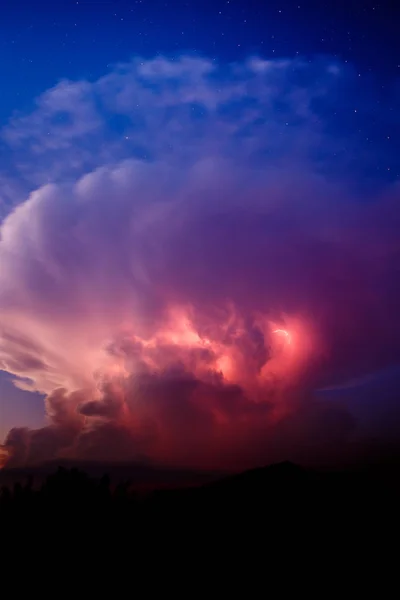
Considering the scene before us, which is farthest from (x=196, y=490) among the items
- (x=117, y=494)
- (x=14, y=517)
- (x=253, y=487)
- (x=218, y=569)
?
(x=14, y=517)

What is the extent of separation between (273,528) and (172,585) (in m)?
11.6

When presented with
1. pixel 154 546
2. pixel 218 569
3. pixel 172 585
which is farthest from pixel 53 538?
pixel 218 569

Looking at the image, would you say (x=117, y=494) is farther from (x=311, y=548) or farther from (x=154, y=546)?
(x=311, y=548)

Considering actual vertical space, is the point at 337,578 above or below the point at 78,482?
below

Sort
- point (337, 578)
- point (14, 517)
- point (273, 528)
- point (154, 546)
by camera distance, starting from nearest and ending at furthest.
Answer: point (337, 578)
point (154, 546)
point (273, 528)
point (14, 517)

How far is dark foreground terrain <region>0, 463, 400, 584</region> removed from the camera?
33.3 meters

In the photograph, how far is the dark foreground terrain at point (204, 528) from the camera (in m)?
33.3

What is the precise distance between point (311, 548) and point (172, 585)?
12670 mm

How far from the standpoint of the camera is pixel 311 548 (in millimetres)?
35344

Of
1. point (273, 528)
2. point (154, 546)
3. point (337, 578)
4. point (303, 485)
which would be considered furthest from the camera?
point (303, 485)

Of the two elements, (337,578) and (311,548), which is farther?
(311,548)

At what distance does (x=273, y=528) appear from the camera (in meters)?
38.5

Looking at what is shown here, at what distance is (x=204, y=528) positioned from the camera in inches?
1502

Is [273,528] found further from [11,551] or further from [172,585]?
[11,551]
